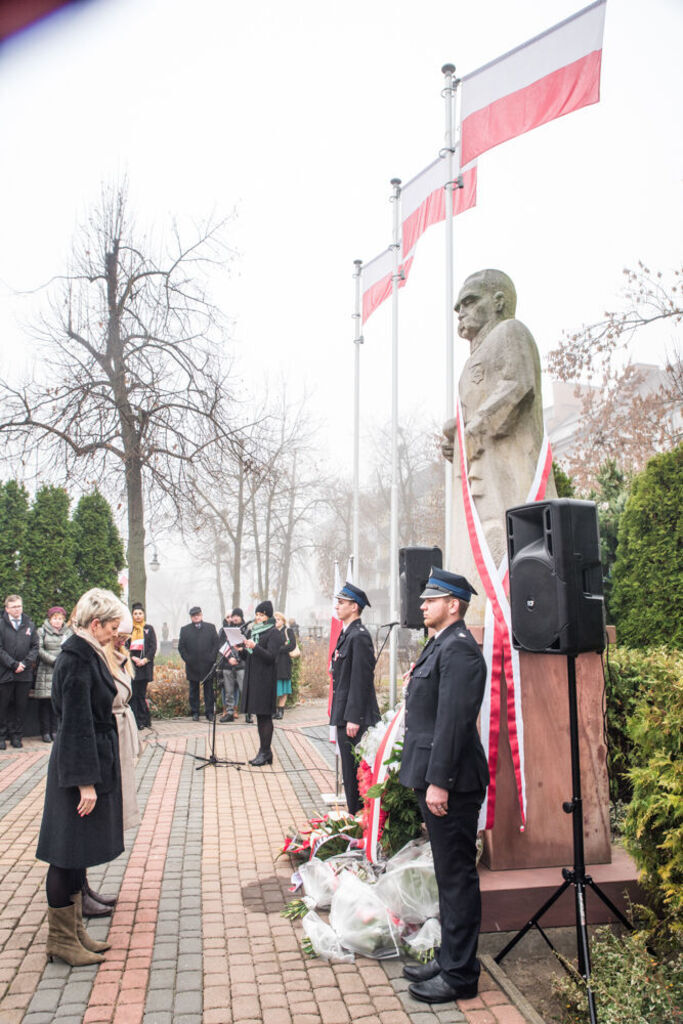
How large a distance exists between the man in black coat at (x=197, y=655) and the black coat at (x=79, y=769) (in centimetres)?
935

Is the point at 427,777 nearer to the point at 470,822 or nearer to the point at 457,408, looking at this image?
the point at 470,822

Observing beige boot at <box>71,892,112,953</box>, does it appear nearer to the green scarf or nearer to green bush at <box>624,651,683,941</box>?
green bush at <box>624,651,683,941</box>

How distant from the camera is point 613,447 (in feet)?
71.9

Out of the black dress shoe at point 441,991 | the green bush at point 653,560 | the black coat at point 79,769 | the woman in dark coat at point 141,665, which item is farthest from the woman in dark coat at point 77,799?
the woman in dark coat at point 141,665

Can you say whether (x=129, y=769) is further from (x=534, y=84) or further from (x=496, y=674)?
(x=534, y=84)

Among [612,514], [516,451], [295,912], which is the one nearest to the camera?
[295,912]

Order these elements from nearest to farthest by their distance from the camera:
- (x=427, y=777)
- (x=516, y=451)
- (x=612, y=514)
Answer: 1. (x=427, y=777)
2. (x=516, y=451)
3. (x=612, y=514)

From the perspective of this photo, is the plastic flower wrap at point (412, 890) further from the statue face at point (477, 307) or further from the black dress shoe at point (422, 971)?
the statue face at point (477, 307)

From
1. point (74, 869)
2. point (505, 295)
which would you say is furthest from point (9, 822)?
point (505, 295)

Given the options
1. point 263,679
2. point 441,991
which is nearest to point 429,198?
point 263,679

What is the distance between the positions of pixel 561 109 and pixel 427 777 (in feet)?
23.5

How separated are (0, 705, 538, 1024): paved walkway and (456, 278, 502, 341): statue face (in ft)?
14.4

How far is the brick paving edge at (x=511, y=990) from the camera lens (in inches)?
139

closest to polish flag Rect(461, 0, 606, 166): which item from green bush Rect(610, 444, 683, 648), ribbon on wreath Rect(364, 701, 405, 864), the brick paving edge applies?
green bush Rect(610, 444, 683, 648)
